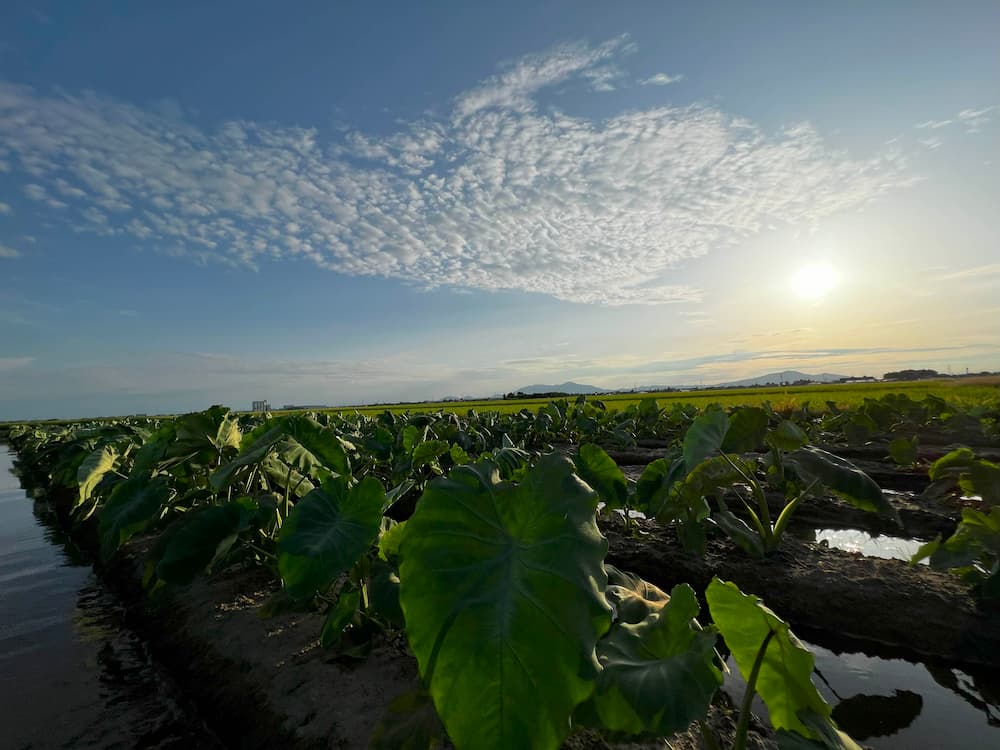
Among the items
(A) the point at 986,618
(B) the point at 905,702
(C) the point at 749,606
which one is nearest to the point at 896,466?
(A) the point at 986,618

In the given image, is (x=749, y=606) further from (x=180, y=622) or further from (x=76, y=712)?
(x=180, y=622)

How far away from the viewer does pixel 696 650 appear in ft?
3.51

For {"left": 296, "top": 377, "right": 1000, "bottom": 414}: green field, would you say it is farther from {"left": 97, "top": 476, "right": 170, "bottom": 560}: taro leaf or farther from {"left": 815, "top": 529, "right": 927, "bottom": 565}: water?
{"left": 97, "top": 476, "right": 170, "bottom": 560}: taro leaf

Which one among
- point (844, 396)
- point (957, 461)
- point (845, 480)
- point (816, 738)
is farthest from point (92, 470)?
point (844, 396)

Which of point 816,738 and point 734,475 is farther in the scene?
point 734,475

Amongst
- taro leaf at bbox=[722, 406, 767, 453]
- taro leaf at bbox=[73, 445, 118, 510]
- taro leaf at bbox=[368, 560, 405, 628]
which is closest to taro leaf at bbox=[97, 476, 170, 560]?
taro leaf at bbox=[73, 445, 118, 510]

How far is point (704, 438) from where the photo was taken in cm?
304

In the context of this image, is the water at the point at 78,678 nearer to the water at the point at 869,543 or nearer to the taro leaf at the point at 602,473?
the taro leaf at the point at 602,473

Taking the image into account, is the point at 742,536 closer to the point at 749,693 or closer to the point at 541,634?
the point at 749,693

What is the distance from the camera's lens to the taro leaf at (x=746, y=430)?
326 cm

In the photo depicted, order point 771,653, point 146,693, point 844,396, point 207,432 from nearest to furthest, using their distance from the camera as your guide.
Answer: point 771,653
point 146,693
point 207,432
point 844,396

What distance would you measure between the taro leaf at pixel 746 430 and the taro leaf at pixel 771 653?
229 centimetres

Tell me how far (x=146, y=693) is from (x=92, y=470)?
199 cm

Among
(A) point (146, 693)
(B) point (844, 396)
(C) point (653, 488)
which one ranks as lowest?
(A) point (146, 693)
